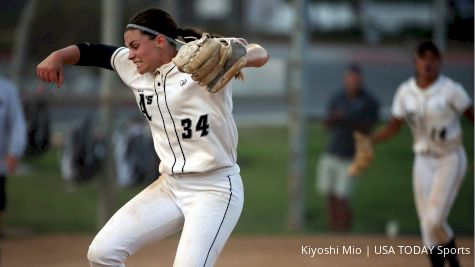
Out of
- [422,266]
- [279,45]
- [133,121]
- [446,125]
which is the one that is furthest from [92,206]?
[279,45]

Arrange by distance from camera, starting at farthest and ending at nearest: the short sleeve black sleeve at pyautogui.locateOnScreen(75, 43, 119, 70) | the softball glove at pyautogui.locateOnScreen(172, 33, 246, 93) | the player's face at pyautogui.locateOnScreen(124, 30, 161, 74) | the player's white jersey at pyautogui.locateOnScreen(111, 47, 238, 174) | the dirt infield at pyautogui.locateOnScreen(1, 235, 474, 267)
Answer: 1. the dirt infield at pyautogui.locateOnScreen(1, 235, 474, 267)
2. the short sleeve black sleeve at pyautogui.locateOnScreen(75, 43, 119, 70)
3. the player's face at pyautogui.locateOnScreen(124, 30, 161, 74)
4. the player's white jersey at pyautogui.locateOnScreen(111, 47, 238, 174)
5. the softball glove at pyautogui.locateOnScreen(172, 33, 246, 93)

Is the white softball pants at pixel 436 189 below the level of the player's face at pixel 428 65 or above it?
below

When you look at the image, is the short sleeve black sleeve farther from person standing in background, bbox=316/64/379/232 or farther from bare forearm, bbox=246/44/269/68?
person standing in background, bbox=316/64/379/232

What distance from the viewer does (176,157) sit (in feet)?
17.8

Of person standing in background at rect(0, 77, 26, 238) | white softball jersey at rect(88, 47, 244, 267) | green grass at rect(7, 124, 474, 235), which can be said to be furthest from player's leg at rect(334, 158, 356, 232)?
white softball jersey at rect(88, 47, 244, 267)

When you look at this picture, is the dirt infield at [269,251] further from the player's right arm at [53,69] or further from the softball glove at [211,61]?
the softball glove at [211,61]

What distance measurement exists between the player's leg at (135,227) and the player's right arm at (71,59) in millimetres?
782

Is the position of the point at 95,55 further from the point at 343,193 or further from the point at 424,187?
the point at 343,193

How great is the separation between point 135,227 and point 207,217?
1.26ft

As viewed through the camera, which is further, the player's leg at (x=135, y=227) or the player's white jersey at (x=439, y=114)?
the player's white jersey at (x=439, y=114)

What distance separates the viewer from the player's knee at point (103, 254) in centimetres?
520

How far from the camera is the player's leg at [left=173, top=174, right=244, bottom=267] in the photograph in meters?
5.14

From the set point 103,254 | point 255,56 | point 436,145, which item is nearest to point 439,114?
point 436,145

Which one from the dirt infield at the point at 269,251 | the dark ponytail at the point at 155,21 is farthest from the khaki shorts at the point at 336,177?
the dark ponytail at the point at 155,21
